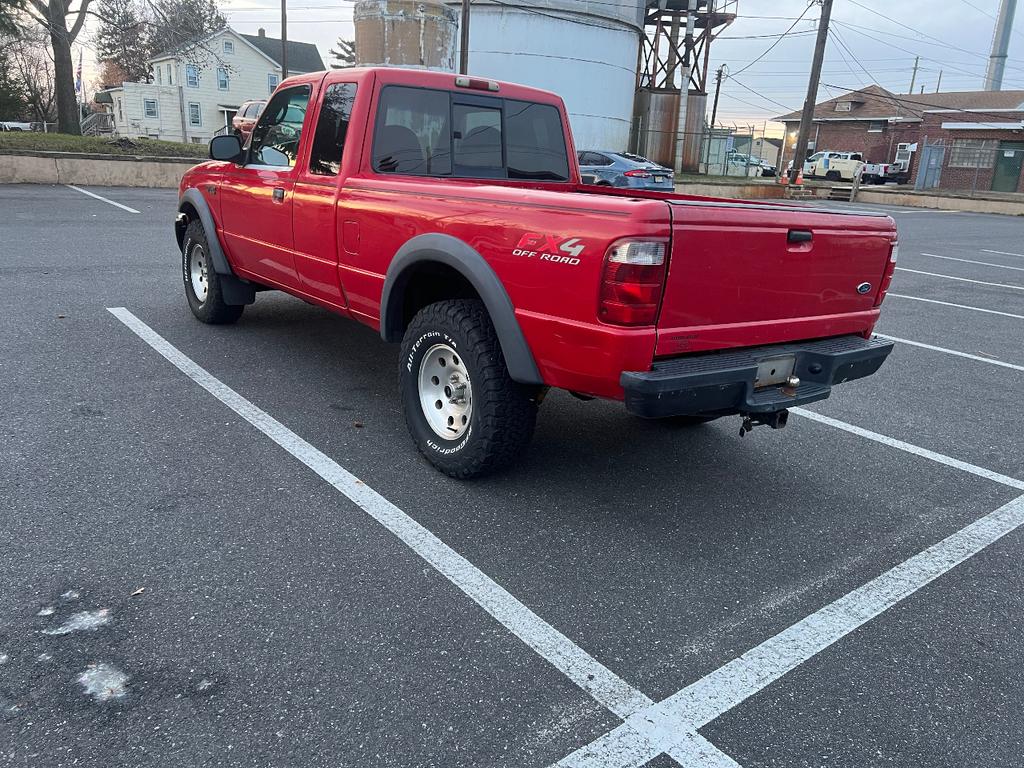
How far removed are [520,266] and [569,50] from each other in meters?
32.3

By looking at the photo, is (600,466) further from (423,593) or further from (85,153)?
(85,153)

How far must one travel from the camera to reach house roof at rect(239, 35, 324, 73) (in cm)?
5581

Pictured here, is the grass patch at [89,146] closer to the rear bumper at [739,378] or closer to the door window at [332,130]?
the door window at [332,130]

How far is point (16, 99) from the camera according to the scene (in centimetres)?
4881

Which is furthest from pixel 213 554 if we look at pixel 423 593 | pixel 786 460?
pixel 786 460

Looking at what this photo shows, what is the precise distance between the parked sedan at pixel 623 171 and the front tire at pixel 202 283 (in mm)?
14921

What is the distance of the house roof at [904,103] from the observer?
4834 cm

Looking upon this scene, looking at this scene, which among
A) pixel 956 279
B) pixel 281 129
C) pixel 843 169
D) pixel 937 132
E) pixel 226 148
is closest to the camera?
pixel 281 129

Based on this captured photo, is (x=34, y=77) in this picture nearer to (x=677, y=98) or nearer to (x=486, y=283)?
(x=677, y=98)

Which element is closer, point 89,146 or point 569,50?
point 89,146

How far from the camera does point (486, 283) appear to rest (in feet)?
11.3

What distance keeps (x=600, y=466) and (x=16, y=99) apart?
189ft

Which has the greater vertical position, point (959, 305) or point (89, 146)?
point (89, 146)

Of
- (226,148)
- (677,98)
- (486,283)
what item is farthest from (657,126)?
(486,283)
